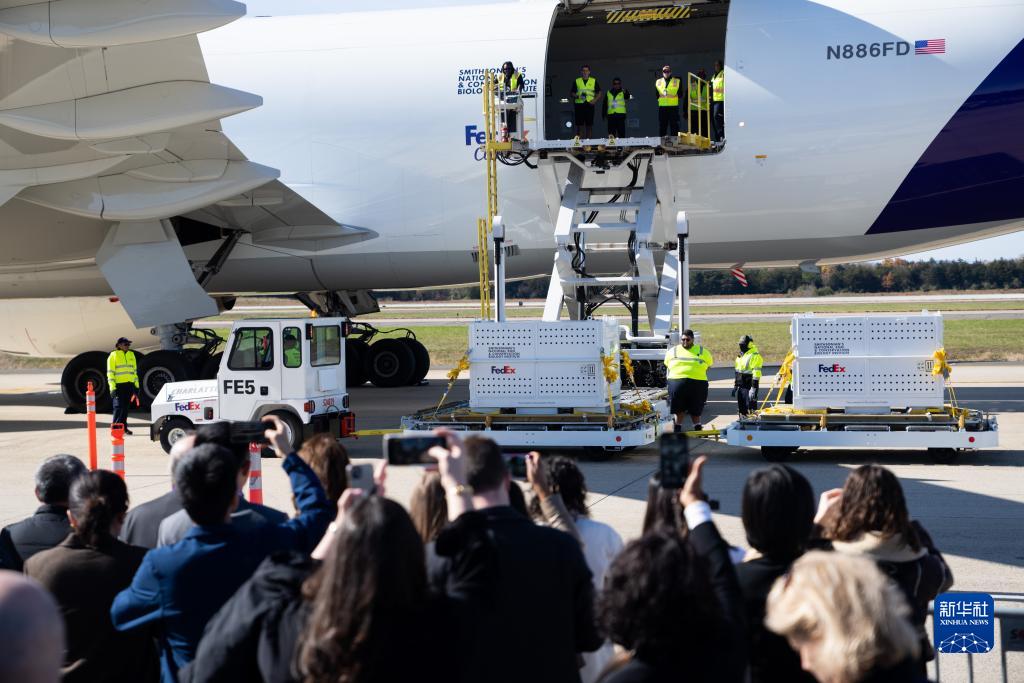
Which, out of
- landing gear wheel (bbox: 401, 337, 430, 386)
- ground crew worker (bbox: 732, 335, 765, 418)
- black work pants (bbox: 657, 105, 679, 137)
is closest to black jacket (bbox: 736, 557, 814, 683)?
ground crew worker (bbox: 732, 335, 765, 418)

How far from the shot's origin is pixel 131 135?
1638 cm

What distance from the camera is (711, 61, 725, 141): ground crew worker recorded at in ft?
63.0

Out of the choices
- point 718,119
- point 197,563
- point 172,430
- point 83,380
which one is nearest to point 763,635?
point 197,563

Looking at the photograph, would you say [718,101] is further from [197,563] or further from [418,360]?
[197,563]

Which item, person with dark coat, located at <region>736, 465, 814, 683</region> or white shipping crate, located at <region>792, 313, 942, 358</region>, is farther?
white shipping crate, located at <region>792, 313, 942, 358</region>

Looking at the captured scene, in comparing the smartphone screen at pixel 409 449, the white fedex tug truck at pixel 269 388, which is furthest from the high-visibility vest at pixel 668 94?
the smartphone screen at pixel 409 449

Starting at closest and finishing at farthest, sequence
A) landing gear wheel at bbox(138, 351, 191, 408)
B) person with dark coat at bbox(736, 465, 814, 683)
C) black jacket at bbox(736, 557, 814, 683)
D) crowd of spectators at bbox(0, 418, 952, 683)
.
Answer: crowd of spectators at bbox(0, 418, 952, 683), black jacket at bbox(736, 557, 814, 683), person with dark coat at bbox(736, 465, 814, 683), landing gear wheel at bbox(138, 351, 191, 408)

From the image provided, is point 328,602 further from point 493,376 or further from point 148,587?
point 493,376

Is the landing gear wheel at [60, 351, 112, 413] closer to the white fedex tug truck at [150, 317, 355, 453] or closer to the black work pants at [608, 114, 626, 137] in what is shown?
the white fedex tug truck at [150, 317, 355, 453]

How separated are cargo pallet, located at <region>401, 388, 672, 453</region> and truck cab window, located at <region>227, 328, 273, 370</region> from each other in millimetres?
2262

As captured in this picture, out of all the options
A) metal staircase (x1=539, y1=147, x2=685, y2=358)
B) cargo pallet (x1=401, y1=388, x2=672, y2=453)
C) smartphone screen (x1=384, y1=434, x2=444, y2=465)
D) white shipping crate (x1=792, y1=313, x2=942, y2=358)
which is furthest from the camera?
metal staircase (x1=539, y1=147, x2=685, y2=358)

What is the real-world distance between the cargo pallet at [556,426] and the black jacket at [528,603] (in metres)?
10.5

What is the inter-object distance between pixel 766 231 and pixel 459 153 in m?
5.57

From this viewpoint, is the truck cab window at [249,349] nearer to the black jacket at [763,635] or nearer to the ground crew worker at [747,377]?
the ground crew worker at [747,377]
